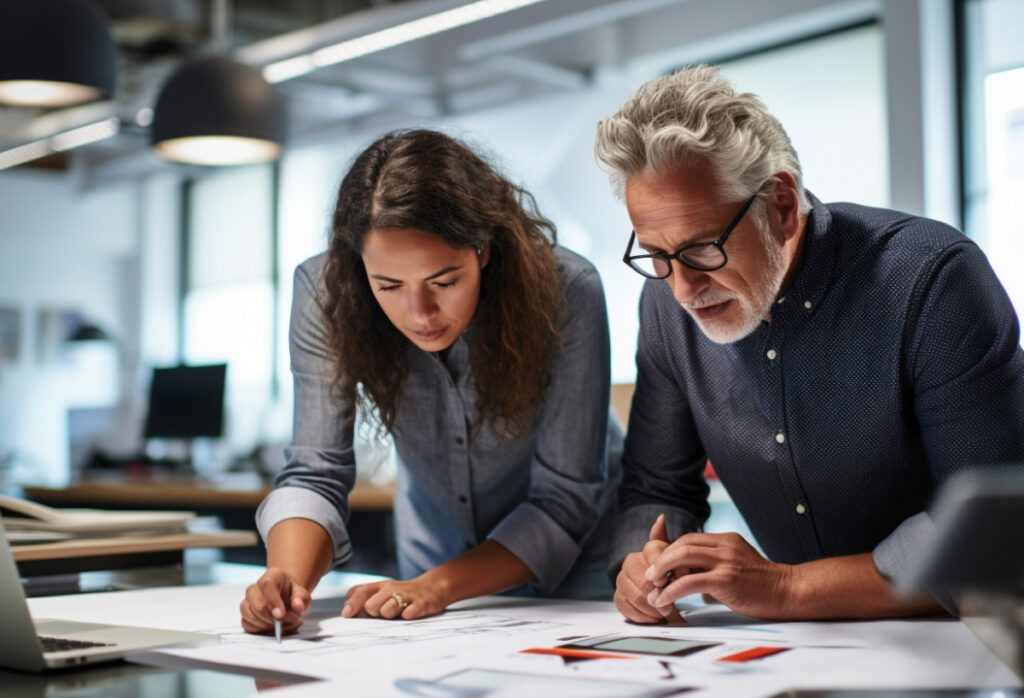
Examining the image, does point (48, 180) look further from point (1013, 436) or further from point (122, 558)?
point (1013, 436)

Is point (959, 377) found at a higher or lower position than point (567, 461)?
higher

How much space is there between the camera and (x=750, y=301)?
4.61 feet

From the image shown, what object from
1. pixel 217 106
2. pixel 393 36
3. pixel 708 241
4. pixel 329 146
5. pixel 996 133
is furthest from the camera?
pixel 329 146

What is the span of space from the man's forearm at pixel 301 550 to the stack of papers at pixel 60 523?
47 cm

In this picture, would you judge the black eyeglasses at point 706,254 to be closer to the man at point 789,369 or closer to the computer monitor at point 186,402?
the man at point 789,369

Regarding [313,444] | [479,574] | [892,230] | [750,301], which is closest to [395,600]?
[479,574]

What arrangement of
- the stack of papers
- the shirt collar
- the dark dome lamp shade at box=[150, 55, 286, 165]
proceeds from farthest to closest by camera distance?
the dark dome lamp shade at box=[150, 55, 286, 165]
the stack of papers
the shirt collar

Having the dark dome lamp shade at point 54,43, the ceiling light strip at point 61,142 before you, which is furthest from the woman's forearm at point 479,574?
the ceiling light strip at point 61,142

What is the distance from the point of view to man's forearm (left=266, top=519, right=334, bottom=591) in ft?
4.80

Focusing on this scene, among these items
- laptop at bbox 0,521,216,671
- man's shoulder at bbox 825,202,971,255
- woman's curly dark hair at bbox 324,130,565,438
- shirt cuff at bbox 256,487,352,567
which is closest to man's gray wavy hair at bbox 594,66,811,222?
man's shoulder at bbox 825,202,971,255

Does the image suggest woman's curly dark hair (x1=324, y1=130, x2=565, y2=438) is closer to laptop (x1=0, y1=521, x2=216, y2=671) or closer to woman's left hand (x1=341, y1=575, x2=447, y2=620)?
woman's left hand (x1=341, y1=575, x2=447, y2=620)

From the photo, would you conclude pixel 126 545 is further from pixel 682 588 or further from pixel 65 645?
pixel 682 588

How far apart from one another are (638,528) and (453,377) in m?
0.38

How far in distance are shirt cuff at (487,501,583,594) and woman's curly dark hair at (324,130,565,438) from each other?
13cm
